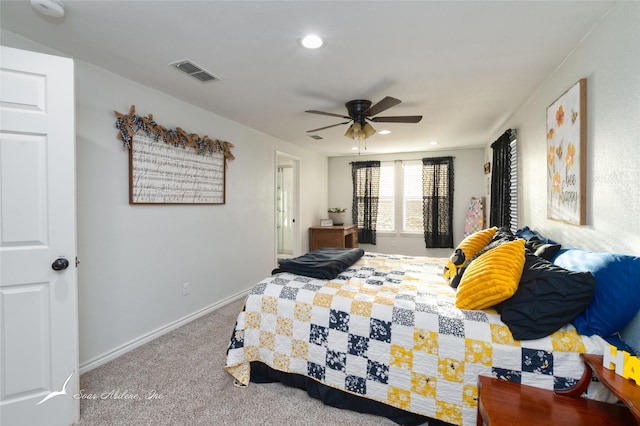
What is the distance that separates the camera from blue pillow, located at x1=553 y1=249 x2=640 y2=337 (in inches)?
50.4

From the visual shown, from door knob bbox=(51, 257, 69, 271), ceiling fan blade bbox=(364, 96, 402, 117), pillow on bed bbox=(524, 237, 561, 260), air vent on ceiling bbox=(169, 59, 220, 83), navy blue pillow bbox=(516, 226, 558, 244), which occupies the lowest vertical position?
door knob bbox=(51, 257, 69, 271)

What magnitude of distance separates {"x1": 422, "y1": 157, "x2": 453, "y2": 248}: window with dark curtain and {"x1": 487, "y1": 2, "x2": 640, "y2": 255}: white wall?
3.62 meters

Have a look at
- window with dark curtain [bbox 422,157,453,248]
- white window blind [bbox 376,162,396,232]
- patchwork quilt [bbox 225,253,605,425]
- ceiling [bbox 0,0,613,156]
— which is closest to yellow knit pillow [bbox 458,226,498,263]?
patchwork quilt [bbox 225,253,605,425]

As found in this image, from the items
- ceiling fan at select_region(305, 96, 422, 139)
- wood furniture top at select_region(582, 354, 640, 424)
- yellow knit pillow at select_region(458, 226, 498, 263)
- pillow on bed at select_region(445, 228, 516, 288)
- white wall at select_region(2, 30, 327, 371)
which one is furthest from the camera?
ceiling fan at select_region(305, 96, 422, 139)

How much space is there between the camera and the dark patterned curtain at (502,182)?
10.9ft

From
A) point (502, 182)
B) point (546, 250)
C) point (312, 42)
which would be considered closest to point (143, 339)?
point (312, 42)

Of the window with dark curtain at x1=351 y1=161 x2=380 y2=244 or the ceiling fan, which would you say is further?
the window with dark curtain at x1=351 y1=161 x2=380 y2=244

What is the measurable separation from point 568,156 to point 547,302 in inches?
43.9

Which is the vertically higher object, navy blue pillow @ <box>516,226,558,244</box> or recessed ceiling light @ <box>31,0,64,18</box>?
recessed ceiling light @ <box>31,0,64,18</box>

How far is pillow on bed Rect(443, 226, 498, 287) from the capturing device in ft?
7.54

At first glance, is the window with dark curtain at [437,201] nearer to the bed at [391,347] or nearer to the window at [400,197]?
the window at [400,197]

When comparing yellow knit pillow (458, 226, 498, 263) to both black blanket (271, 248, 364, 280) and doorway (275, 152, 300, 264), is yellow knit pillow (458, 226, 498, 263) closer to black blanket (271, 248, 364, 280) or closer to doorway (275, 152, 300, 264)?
black blanket (271, 248, 364, 280)

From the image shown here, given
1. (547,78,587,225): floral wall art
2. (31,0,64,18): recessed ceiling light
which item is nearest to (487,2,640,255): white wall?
(547,78,587,225): floral wall art

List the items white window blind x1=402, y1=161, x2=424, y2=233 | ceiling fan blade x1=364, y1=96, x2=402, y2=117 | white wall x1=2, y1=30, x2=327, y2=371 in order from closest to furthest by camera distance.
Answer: white wall x1=2, y1=30, x2=327, y2=371 → ceiling fan blade x1=364, y1=96, x2=402, y2=117 → white window blind x1=402, y1=161, x2=424, y2=233
